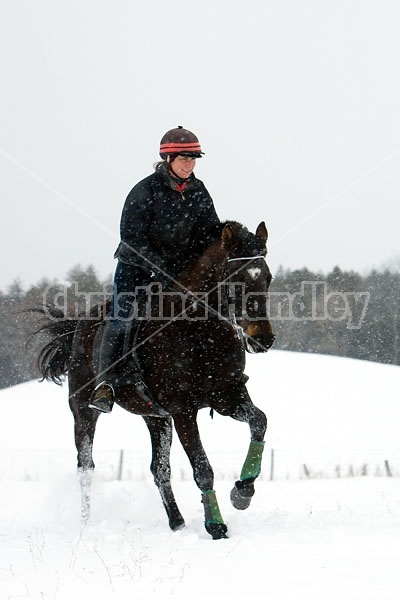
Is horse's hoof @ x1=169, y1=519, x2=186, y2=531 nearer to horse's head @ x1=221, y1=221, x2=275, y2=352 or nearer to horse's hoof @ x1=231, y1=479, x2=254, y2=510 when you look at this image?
horse's hoof @ x1=231, y1=479, x2=254, y2=510

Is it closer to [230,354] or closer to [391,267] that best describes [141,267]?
[230,354]

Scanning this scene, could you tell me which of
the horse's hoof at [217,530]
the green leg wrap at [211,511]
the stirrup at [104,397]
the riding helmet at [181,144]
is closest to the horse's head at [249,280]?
the riding helmet at [181,144]

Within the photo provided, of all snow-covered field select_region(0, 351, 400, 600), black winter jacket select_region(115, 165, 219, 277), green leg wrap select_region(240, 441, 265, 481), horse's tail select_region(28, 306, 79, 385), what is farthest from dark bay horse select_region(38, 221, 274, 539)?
horse's tail select_region(28, 306, 79, 385)

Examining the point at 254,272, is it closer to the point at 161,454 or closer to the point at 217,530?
the point at 217,530

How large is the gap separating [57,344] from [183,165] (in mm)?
3979

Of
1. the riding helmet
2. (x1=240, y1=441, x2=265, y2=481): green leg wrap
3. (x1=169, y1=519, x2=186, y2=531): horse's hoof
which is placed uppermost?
the riding helmet

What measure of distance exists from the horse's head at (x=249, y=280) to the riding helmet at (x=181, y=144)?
1.03 meters

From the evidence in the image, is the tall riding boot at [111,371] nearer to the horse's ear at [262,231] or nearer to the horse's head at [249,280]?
the horse's head at [249,280]

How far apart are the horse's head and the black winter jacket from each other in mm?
836

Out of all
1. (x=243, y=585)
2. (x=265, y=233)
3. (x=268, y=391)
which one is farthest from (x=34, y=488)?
(x=268, y=391)

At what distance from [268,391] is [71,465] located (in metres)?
21.6

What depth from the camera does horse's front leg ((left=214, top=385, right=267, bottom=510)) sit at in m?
6.84

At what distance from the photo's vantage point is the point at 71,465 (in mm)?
24969

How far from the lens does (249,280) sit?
5992 millimetres
